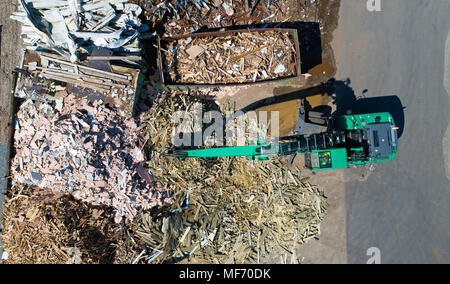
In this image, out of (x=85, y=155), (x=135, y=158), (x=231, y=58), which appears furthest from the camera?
(x=231, y=58)

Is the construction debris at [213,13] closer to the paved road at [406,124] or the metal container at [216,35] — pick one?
the metal container at [216,35]

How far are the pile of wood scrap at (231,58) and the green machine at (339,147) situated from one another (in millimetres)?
2917

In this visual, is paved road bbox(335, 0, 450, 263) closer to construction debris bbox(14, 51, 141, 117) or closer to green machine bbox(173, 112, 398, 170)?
green machine bbox(173, 112, 398, 170)

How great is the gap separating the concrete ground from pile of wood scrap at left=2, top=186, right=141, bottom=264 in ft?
26.6

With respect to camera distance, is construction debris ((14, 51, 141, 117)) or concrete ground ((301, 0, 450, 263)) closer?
construction debris ((14, 51, 141, 117))

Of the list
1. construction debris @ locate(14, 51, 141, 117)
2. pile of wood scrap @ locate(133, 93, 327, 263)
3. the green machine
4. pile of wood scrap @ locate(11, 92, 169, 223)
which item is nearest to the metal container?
pile of wood scrap @ locate(133, 93, 327, 263)

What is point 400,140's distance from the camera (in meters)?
12.1

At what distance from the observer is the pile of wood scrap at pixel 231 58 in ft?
37.6

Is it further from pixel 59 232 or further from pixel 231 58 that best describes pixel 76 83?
pixel 231 58

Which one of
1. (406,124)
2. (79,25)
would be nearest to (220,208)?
(406,124)

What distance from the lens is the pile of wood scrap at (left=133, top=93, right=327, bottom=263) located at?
11.2 m

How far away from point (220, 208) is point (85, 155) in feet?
18.5
